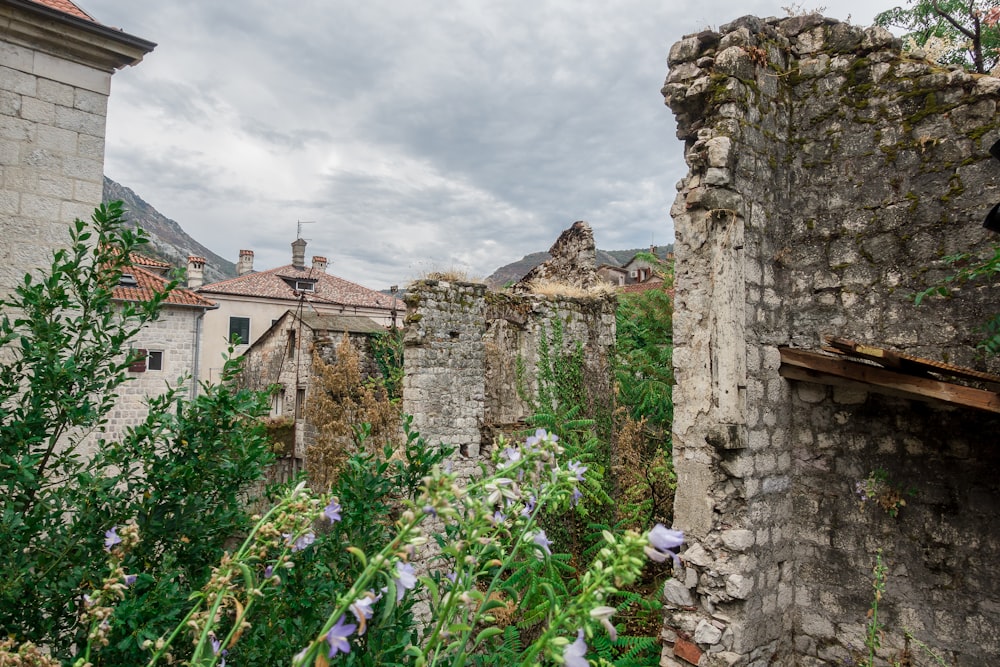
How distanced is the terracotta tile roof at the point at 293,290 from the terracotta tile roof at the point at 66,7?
21804 mm

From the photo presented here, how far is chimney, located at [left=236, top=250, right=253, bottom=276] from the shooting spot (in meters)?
32.7

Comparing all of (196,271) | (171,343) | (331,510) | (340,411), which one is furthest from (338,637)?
(196,271)

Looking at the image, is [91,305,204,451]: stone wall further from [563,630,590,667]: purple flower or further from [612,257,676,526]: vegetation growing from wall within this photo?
[563,630,590,667]: purple flower

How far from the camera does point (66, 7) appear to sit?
4.77 meters

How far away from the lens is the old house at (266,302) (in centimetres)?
2694

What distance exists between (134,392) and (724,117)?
16221 mm

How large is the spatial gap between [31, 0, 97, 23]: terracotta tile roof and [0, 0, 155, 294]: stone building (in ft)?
0.04

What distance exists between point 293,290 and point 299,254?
148 inches

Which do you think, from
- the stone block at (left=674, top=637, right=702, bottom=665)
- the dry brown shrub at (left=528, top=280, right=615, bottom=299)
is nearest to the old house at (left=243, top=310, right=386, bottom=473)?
the dry brown shrub at (left=528, top=280, right=615, bottom=299)

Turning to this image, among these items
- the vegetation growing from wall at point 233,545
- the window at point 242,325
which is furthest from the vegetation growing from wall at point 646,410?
the window at point 242,325

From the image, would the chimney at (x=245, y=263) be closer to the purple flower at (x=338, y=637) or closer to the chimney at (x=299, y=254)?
the chimney at (x=299, y=254)

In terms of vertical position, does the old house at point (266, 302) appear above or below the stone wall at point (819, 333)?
above

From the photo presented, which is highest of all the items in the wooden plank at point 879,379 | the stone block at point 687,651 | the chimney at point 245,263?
the chimney at point 245,263

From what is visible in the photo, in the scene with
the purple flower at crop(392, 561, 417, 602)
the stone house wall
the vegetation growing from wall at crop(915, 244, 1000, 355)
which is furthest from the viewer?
the stone house wall
